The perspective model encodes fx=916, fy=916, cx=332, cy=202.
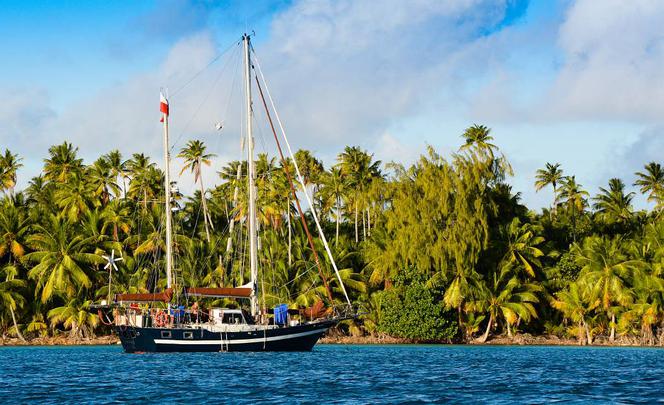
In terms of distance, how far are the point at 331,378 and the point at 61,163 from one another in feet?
244

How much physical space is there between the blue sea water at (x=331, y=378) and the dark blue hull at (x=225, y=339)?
0.76 metres

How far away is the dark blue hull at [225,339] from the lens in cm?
6147

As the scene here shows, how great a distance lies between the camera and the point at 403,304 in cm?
8625

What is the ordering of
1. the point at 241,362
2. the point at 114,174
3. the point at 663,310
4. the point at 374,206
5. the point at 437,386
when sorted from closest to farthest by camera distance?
the point at 437,386, the point at 241,362, the point at 663,310, the point at 374,206, the point at 114,174

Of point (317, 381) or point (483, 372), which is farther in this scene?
point (483, 372)

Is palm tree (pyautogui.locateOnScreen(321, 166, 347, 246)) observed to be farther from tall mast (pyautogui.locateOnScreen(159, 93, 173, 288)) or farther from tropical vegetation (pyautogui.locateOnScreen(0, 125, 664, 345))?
tall mast (pyautogui.locateOnScreen(159, 93, 173, 288))

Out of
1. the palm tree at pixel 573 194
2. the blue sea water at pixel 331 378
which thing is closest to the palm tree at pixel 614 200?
the palm tree at pixel 573 194

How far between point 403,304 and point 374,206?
10.1 meters

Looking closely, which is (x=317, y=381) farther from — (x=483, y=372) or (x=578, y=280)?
(x=578, y=280)

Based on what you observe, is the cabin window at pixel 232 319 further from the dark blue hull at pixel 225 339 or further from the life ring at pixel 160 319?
the life ring at pixel 160 319

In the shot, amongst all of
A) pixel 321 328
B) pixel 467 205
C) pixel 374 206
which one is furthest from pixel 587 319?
pixel 321 328

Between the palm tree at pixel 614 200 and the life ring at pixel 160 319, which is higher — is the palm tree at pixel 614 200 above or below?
above

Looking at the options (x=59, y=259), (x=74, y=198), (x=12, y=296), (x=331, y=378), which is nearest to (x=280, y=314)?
(x=331, y=378)

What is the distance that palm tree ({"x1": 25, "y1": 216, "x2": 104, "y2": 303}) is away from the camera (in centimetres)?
8806
